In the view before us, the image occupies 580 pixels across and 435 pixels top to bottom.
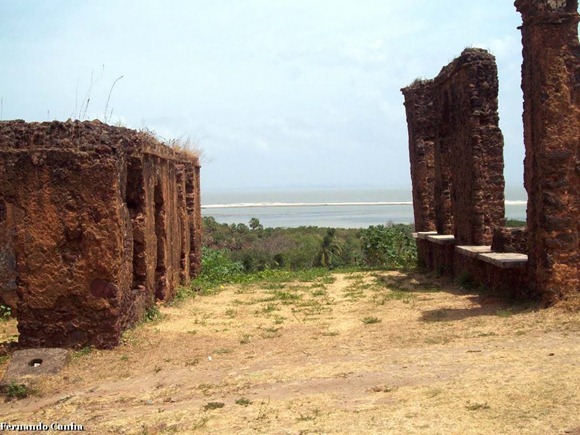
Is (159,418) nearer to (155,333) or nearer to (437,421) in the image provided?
(437,421)

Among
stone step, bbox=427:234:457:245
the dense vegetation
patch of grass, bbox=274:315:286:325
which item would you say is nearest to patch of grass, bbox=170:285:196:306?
patch of grass, bbox=274:315:286:325

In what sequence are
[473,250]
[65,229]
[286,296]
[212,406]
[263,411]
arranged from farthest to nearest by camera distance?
1. [286,296]
2. [473,250]
3. [65,229]
4. [212,406]
5. [263,411]

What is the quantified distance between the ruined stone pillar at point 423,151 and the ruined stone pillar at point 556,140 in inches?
360

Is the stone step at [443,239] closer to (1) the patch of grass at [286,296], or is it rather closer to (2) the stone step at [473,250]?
(2) the stone step at [473,250]

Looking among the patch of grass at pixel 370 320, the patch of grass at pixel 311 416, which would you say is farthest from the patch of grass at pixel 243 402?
the patch of grass at pixel 370 320

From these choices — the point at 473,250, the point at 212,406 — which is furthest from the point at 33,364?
the point at 473,250

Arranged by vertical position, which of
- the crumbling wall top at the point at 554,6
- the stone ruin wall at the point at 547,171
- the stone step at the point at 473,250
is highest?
the crumbling wall top at the point at 554,6

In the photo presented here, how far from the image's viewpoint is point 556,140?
32.2 ft

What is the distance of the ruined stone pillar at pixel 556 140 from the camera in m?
9.76

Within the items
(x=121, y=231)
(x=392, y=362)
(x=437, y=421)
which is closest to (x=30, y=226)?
(x=121, y=231)

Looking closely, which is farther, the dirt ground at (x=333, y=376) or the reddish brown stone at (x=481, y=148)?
the reddish brown stone at (x=481, y=148)

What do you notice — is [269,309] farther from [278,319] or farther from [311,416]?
[311,416]

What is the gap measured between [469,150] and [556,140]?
4.31 m

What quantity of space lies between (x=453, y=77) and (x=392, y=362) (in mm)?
9527
